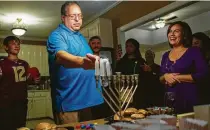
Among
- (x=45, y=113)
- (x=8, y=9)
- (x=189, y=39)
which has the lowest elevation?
(x=45, y=113)

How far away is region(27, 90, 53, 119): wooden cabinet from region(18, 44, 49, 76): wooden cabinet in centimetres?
53

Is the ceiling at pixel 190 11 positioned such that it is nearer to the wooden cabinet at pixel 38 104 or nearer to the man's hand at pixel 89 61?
the man's hand at pixel 89 61

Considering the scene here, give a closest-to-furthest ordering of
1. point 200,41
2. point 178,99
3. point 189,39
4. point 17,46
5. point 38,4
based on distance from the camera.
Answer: point 178,99
point 189,39
point 200,41
point 17,46
point 38,4

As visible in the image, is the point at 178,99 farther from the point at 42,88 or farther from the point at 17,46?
the point at 42,88

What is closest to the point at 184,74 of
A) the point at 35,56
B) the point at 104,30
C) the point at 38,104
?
the point at 104,30

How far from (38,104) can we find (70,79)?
4.19m

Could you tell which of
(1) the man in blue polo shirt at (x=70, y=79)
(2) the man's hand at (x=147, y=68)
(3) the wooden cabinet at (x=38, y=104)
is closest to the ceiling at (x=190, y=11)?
(2) the man's hand at (x=147, y=68)

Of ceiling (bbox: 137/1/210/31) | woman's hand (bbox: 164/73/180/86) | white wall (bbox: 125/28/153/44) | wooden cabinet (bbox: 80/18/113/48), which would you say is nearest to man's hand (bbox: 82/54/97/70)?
Result: woman's hand (bbox: 164/73/180/86)

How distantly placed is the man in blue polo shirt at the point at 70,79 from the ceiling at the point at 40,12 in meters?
2.09

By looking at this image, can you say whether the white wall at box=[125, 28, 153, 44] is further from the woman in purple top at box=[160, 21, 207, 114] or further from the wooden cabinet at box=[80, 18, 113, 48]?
the woman in purple top at box=[160, 21, 207, 114]

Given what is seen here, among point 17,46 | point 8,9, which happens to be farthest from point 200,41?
point 8,9

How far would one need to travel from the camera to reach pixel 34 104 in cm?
515

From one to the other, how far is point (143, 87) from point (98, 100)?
1.05m

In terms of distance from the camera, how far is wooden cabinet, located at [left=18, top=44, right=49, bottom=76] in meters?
5.21
